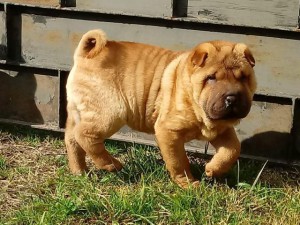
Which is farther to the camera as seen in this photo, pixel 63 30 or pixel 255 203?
pixel 63 30

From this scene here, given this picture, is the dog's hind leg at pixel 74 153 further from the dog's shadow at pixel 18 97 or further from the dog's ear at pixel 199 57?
the dog's ear at pixel 199 57

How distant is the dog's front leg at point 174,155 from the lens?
525 centimetres

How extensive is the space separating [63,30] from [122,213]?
2.31 metres

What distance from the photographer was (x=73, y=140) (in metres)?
5.73

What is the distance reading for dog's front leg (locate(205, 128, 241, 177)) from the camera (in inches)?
209

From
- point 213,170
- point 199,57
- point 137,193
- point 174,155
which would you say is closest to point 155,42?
point 199,57

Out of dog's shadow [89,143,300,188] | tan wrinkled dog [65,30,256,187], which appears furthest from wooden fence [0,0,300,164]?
tan wrinkled dog [65,30,256,187]

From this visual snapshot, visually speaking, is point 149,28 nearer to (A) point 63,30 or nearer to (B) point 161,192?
(A) point 63,30

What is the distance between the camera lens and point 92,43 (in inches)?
219

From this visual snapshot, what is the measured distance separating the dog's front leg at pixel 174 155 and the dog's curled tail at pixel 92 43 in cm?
79

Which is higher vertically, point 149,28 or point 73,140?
point 149,28

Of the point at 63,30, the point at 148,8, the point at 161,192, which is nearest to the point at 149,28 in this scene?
the point at 148,8

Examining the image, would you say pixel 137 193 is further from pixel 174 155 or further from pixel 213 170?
pixel 213 170

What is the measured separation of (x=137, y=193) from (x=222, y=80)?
3.34 ft
